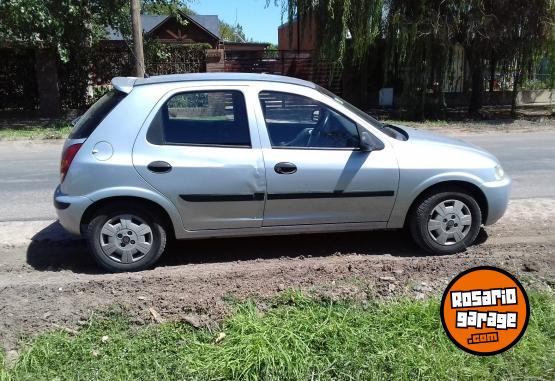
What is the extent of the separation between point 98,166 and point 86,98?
57.0 ft

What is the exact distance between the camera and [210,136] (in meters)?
4.72

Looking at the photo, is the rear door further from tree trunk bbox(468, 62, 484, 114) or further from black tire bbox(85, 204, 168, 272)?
tree trunk bbox(468, 62, 484, 114)

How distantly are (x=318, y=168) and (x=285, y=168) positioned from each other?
0.94 feet

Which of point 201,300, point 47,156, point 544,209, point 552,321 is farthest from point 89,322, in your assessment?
point 47,156

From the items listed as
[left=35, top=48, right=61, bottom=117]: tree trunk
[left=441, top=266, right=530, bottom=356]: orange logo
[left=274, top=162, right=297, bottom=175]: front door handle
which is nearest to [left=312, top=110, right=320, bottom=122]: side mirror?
[left=274, top=162, right=297, bottom=175]: front door handle

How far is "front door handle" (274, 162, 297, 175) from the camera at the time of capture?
4613 mm

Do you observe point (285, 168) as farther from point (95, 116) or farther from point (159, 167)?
point (95, 116)

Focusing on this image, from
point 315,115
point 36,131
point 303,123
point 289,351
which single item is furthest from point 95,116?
point 36,131

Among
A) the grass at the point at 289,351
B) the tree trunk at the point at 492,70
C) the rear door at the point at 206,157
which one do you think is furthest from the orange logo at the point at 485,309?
the tree trunk at the point at 492,70

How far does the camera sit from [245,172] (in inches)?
181

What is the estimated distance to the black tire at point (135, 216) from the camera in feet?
15.0

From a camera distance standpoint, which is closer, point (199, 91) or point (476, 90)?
point (199, 91)

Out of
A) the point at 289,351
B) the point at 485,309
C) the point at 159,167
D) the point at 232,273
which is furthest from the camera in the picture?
the point at 159,167

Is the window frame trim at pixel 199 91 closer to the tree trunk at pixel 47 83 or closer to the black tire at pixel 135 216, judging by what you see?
the black tire at pixel 135 216
